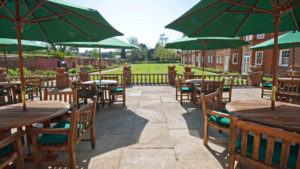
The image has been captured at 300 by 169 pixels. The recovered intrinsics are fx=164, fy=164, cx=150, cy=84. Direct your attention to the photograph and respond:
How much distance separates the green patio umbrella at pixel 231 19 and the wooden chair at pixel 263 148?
2.18m

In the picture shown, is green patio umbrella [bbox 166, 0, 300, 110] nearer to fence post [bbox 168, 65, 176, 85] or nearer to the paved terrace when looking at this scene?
the paved terrace

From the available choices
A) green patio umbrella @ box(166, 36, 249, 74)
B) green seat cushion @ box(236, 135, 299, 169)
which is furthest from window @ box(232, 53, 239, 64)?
green seat cushion @ box(236, 135, 299, 169)

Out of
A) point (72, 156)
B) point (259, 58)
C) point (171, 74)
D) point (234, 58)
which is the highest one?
point (234, 58)

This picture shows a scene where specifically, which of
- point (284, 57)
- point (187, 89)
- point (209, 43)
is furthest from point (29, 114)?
point (284, 57)

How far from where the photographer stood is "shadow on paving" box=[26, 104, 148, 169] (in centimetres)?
252

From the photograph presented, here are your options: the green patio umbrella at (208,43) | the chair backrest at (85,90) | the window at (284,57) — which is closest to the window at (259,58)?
the window at (284,57)

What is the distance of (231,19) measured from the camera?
12.6ft

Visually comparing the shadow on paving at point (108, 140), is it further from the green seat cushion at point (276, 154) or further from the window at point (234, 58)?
the window at point (234, 58)

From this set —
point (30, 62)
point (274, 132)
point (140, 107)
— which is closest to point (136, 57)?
point (30, 62)

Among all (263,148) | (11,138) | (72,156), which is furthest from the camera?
(72,156)

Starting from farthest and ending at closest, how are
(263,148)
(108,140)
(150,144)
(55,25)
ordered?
(55,25) → (108,140) → (150,144) → (263,148)

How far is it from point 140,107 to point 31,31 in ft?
12.1

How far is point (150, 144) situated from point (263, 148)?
175cm

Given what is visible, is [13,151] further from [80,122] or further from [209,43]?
[209,43]
